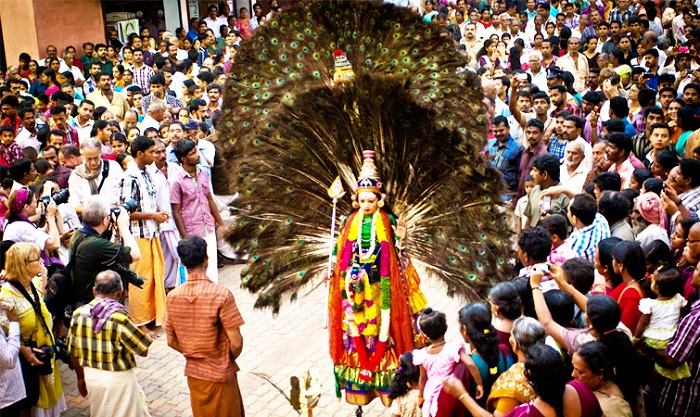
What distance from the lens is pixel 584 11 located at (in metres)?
17.3

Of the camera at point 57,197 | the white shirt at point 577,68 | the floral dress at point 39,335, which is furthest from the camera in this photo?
the white shirt at point 577,68

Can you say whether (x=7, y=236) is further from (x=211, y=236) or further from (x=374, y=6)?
(x=374, y=6)

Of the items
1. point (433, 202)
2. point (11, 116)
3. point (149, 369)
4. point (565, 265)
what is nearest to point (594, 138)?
point (433, 202)

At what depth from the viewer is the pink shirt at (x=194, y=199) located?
833 centimetres

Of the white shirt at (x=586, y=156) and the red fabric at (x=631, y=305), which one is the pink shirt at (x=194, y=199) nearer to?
the white shirt at (x=586, y=156)

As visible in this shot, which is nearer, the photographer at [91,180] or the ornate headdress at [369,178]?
the ornate headdress at [369,178]

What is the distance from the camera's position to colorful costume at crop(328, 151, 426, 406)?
6066mm

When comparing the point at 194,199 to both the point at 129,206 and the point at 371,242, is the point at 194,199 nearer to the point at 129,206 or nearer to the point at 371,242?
the point at 129,206

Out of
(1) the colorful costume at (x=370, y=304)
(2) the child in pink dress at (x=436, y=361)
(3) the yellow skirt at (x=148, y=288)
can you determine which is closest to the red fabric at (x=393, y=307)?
(1) the colorful costume at (x=370, y=304)

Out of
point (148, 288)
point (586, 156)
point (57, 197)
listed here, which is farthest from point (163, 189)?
point (586, 156)

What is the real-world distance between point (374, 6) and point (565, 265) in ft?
9.74

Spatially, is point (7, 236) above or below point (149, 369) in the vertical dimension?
above

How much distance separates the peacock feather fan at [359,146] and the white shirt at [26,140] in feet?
12.5

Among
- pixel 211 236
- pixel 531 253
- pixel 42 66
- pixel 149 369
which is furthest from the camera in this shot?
pixel 42 66
